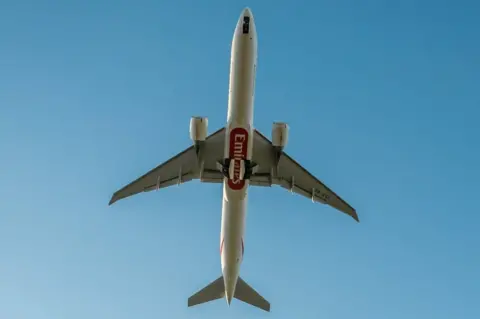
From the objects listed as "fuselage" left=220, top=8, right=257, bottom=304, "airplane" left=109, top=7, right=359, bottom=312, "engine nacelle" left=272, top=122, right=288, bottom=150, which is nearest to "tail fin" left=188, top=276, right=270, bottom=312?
"airplane" left=109, top=7, right=359, bottom=312

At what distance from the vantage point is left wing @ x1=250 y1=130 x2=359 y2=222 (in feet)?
136

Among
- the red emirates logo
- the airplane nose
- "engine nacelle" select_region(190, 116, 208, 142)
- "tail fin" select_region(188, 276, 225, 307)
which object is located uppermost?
the airplane nose

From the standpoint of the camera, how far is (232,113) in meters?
34.9

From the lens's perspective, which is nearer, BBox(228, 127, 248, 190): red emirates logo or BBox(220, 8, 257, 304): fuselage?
BBox(220, 8, 257, 304): fuselage

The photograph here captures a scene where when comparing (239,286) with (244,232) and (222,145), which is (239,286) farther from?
(222,145)

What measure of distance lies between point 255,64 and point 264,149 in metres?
7.06

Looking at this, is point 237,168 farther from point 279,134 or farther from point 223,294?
point 223,294

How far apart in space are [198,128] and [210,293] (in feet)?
56.4

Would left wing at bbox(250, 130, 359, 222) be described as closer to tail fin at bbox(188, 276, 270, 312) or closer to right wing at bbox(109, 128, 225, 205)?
right wing at bbox(109, 128, 225, 205)

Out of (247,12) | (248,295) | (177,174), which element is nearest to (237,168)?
(177,174)

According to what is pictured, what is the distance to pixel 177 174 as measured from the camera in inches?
1687

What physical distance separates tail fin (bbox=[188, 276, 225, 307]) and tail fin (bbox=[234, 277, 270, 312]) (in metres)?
1.34

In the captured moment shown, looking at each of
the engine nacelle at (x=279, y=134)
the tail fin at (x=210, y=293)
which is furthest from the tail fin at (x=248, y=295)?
the engine nacelle at (x=279, y=134)

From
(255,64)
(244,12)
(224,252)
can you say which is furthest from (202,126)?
(224,252)
